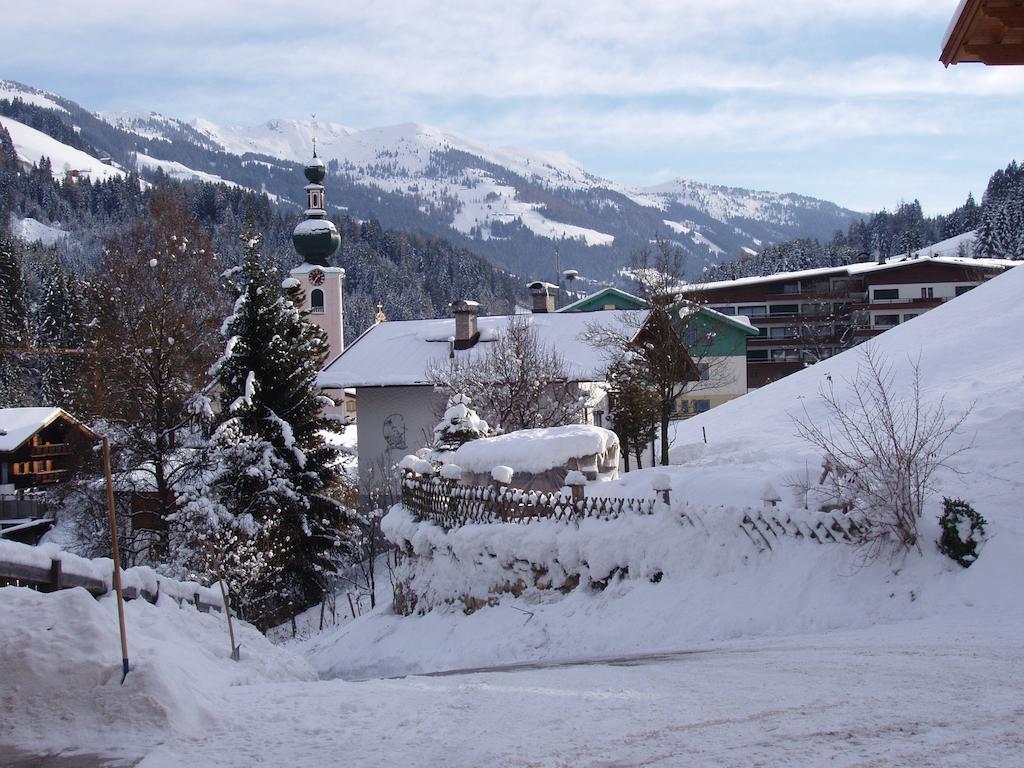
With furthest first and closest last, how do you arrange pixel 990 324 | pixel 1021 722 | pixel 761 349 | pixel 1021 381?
pixel 761 349
pixel 990 324
pixel 1021 381
pixel 1021 722

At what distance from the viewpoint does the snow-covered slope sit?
9.33 metres

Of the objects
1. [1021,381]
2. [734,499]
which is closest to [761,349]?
[1021,381]

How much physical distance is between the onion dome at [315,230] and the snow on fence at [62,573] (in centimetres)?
6067

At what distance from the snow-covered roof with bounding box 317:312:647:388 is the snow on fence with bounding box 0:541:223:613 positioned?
2658cm

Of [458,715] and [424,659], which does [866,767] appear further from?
[424,659]

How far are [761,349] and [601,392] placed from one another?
35845 mm

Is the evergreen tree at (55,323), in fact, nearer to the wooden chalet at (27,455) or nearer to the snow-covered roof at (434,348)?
the wooden chalet at (27,455)

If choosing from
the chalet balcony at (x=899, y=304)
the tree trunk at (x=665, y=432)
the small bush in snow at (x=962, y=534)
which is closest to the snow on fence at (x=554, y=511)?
the small bush in snow at (x=962, y=534)

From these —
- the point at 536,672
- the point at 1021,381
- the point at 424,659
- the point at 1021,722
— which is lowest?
the point at 424,659

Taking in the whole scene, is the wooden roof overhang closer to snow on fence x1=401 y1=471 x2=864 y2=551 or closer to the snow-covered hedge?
snow on fence x1=401 y1=471 x2=864 y2=551

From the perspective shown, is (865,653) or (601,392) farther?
(601,392)

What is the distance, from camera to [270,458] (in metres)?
24.7

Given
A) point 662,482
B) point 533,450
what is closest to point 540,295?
point 533,450

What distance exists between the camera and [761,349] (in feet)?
230
